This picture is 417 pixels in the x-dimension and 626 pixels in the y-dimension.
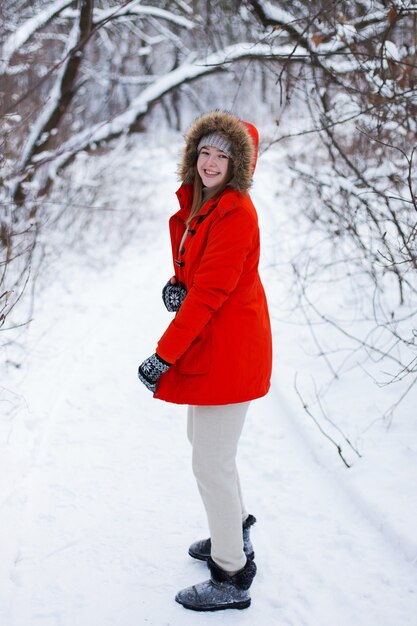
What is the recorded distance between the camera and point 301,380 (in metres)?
4.22

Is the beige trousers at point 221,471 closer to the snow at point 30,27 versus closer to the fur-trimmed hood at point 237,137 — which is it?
the fur-trimmed hood at point 237,137

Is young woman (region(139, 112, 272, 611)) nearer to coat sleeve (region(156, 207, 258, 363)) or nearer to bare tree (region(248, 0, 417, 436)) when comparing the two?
coat sleeve (region(156, 207, 258, 363))

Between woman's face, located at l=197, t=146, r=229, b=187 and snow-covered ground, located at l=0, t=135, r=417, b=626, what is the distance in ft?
5.66

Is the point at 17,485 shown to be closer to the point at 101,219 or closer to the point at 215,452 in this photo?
the point at 215,452

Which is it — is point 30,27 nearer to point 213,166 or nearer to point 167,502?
point 213,166

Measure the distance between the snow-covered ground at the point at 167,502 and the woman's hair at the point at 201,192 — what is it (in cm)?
159

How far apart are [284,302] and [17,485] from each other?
3710mm

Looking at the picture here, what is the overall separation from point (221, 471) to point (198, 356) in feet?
1.54

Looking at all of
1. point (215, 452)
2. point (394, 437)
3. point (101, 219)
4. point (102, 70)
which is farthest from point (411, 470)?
point (102, 70)

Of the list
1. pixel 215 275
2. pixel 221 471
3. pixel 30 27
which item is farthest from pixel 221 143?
pixel 30 27

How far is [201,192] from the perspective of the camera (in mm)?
2129

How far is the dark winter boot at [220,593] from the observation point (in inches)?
84.7

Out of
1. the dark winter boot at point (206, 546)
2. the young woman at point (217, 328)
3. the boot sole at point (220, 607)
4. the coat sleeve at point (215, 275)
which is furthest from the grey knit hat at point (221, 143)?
the boot sole at point (220, 607)

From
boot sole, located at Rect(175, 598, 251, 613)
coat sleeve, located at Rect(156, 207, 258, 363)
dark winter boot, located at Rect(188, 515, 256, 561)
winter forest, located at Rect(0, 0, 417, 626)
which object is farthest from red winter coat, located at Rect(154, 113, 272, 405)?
boot sole, located at Rect(175, 598, 251, 613)
